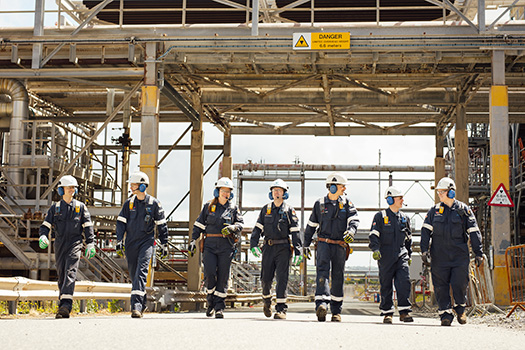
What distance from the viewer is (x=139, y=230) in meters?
10.6

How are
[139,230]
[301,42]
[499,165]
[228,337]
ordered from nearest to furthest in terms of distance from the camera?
1. [228,337]
2. [139,230]
3. [499,165]
4. [301,42]

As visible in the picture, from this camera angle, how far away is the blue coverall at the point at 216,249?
36.2 feet

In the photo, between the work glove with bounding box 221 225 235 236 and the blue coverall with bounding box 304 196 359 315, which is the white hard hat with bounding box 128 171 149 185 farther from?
the blue coverall with bounding box 304 196 359 315

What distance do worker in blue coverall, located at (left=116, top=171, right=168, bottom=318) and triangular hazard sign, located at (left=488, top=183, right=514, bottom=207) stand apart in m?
8.83

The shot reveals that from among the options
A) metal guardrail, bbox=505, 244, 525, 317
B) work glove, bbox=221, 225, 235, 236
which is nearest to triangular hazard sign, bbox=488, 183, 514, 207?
metal guardrail, bbox=505, 244, 525, 317

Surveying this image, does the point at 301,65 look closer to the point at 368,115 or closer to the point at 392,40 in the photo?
the point at 392,40

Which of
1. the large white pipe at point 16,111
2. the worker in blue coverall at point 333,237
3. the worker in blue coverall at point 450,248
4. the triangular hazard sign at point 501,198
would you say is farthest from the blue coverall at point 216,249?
the large white pipe at point 16,111

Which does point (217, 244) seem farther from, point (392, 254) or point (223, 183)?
point (392, 254)

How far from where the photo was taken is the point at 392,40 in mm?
18078

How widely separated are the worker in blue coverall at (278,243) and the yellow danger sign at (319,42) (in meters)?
7.62

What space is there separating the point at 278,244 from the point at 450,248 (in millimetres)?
2646

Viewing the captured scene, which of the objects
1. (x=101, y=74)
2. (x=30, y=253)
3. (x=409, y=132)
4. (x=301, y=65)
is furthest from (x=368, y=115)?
(x=30, y=253)

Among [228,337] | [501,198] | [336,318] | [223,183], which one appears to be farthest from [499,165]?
[228,337]

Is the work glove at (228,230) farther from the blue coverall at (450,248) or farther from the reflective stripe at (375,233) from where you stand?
the blue coverall at (450,248)
